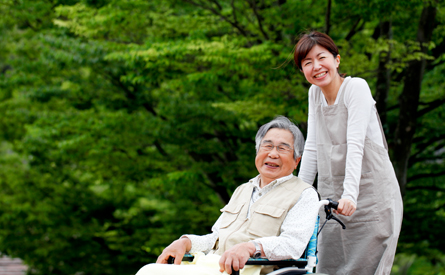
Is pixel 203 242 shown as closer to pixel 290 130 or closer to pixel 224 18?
pixel 290 130

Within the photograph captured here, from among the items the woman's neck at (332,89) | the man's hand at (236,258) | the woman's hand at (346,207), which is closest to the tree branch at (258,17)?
the woman's neck at (332,89)

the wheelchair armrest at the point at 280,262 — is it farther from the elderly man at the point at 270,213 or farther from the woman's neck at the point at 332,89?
the woman's neck at the point at 332,89

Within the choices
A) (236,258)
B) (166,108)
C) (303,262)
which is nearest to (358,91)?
(303,262)

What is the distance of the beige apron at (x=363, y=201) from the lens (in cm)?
219

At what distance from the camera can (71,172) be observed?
32.8ft

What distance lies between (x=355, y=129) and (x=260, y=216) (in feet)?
2.03

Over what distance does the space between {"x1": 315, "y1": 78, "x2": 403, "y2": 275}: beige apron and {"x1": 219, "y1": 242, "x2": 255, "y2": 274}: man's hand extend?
1.95 feet

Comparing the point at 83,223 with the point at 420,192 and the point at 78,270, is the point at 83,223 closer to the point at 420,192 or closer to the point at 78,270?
the point at 78,270

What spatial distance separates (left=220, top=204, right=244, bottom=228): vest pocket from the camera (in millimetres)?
2314

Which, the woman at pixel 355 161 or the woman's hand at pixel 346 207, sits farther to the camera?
the woman at pixel 355 161

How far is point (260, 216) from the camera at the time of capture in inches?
86.7

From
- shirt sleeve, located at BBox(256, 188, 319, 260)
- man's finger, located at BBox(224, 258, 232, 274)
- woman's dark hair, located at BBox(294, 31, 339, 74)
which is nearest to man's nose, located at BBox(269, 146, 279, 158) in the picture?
shirt sleeve, located at BBox(256, 188, 319, 260)

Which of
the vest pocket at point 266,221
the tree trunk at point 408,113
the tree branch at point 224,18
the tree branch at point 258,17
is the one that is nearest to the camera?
the vest pocket at point 266,221

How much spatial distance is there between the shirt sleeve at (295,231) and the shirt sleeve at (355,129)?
18 centimetres
